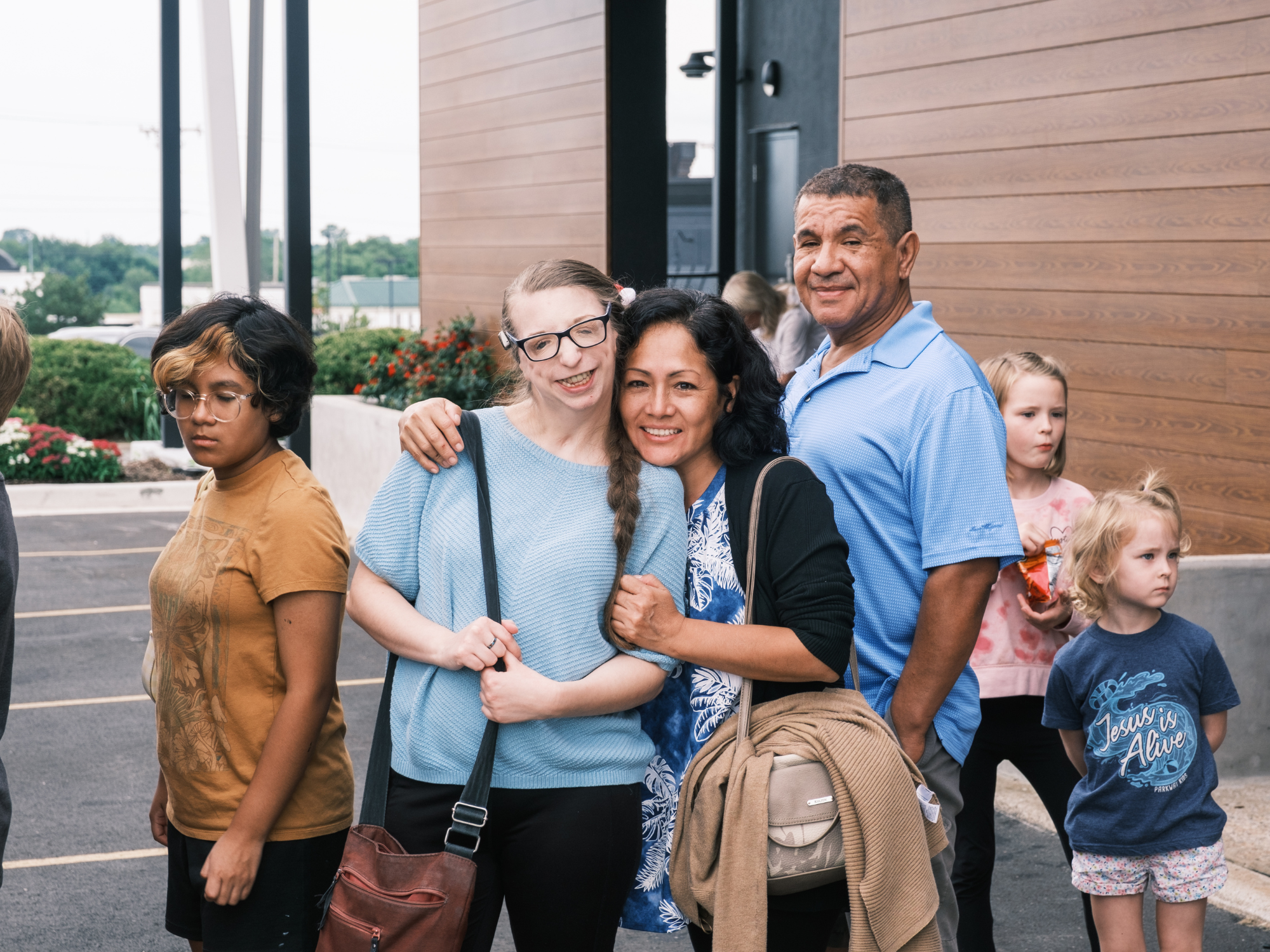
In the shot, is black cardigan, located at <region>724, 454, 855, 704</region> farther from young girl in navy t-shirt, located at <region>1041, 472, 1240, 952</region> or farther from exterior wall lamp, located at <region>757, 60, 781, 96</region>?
exterior wall lamp, located at <region>757, 60, 781, 96</region>

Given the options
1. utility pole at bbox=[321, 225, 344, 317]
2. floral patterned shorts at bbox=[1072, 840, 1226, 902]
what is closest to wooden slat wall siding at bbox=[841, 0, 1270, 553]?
floral patterned shorts at bbox=[1072, 840, 1226, 902]

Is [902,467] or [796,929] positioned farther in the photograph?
[902,467]

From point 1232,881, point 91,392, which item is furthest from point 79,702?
point 91,392

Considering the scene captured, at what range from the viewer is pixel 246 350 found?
247 centimetres

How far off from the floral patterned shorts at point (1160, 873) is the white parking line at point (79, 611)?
22.7 ft

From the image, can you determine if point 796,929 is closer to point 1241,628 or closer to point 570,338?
point 570,338

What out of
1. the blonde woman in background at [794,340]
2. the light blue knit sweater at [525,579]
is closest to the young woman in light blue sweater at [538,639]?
the light blue knit sweater at [525,579]

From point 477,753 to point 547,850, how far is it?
207 millimetres

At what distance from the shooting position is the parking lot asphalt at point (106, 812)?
401 cm

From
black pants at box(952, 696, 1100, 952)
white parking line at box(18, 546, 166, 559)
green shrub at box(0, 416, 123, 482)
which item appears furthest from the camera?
green shrub at box(0, 416, 123, 482)

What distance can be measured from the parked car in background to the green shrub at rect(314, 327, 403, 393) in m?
8.44

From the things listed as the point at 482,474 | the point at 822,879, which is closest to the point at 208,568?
the point at 482,474

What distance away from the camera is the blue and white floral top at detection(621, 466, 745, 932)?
2.31 metres

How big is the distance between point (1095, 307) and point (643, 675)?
4543 millimetres
